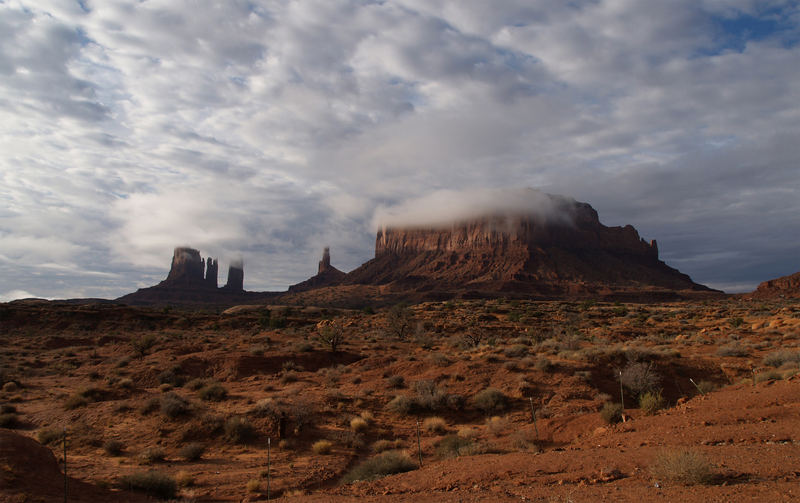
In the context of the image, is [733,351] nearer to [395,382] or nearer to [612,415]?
[612,415]

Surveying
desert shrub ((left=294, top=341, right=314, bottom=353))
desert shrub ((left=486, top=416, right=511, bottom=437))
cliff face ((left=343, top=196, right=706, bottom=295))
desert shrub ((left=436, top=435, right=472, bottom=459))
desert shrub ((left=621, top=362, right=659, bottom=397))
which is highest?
cliff face ((left=343, top=196, right=706, bottom=295))

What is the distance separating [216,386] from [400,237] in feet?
528

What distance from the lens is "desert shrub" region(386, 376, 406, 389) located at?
20562mm

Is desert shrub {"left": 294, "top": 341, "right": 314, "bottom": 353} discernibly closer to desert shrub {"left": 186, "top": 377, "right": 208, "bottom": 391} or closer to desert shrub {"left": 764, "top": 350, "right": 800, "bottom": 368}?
desert shrub {"left": 186, "top": 377, "right": 208, "bottom": 391}

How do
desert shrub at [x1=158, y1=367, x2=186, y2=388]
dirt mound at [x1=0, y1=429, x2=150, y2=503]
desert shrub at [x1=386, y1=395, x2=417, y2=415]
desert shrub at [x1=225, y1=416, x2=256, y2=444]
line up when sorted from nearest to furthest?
dirt mound at [x1=0, y1=429, x2=150, y2=503] → desert shrub at [x1=225, y1=416, x2=256, y2=444] → desert shrub at [x1=386, y1=395, x2=417, y2=415] → desert shrub at [x1=158, y1=367, x2=186, y2=388]

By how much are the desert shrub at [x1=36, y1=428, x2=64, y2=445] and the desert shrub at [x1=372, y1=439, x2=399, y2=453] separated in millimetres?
10791

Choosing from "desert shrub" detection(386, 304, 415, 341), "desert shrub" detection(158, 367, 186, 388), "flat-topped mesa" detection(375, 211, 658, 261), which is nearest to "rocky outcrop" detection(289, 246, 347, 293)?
"flat-topped mesa" detection(375, 211, 658, 261)

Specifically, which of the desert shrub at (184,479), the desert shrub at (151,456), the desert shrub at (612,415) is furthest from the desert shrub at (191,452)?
the desert shrub at (612,415)

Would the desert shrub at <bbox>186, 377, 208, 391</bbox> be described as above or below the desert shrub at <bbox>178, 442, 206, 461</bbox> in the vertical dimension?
above

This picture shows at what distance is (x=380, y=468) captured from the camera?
10.9 meters

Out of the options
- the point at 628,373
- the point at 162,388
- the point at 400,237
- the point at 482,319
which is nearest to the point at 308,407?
the point at 162,388

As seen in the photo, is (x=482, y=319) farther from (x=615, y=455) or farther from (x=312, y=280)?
(x=312, y=280)

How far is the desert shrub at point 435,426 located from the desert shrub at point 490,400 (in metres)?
2.08

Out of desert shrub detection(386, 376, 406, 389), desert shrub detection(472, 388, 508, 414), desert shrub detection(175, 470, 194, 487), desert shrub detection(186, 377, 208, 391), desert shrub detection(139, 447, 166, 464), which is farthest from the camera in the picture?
desert shrub detection(186, 377, 208, 391)
